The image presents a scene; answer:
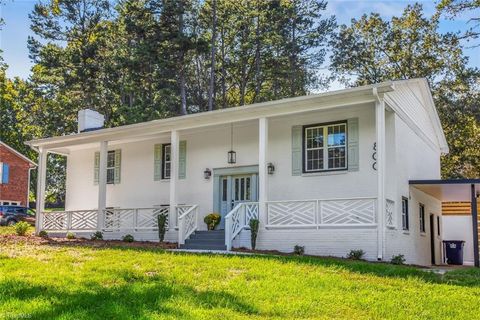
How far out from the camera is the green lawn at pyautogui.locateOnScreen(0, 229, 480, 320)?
5.92 m

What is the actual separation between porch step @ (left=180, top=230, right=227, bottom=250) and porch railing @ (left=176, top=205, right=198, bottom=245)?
176 millimetres

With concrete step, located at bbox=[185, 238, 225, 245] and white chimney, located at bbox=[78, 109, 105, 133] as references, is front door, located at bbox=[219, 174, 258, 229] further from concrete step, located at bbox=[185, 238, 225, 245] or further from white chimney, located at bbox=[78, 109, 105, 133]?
white chimney, located at bbox=[78, 109, 105, 133]

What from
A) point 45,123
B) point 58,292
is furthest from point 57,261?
point 45,123

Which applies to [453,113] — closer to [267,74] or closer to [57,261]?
[267,74]

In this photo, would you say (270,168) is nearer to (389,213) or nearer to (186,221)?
(186,221)

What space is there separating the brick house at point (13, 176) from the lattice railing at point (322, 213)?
24.7 metres

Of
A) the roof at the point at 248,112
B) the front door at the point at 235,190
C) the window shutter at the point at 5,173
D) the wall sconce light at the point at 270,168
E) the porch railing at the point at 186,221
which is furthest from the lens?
the window shutter at the point at 5,173

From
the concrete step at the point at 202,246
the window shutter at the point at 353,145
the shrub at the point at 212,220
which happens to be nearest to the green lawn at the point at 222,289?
the concrete step at the point at 202,246

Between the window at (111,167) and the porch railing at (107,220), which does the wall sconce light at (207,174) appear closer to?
the porch railing at (107,220)

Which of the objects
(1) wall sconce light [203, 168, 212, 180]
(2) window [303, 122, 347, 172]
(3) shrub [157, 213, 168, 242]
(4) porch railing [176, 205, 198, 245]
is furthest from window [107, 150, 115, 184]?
(2) window [303, 122, 347, 172]

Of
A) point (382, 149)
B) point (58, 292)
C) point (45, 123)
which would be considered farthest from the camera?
point (45, 123)

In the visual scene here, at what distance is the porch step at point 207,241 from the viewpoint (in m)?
13.6

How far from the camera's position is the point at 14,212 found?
27.5 metres

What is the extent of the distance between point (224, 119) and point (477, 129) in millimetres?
17626
